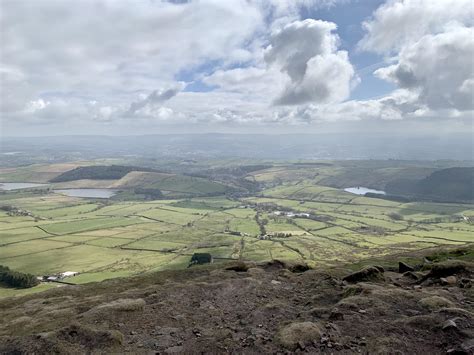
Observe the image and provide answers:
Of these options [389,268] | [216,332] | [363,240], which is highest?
[216,332]

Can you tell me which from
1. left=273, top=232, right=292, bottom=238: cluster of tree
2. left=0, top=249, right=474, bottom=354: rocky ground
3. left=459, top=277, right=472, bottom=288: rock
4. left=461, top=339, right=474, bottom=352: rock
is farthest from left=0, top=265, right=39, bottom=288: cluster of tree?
left=273, top=232, right=292, bottom=238: cluster of tree

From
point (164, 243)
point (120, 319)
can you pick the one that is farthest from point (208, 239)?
point (120, 319)

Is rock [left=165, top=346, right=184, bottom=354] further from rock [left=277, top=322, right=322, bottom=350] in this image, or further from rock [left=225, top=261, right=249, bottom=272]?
rock [left=225, top=261, right=249, bottom=272]

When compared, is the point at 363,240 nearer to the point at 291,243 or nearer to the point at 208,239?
the point at 291,243

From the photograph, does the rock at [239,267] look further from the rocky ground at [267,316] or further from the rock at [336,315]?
the rock at [336,315]

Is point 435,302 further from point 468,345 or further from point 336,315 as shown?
point 336,315

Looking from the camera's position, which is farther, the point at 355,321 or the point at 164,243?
the point at 164,243

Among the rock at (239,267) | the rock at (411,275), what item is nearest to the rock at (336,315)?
the rock at (411,275)
